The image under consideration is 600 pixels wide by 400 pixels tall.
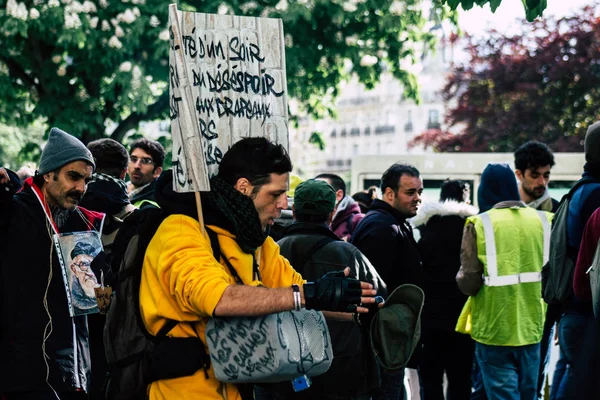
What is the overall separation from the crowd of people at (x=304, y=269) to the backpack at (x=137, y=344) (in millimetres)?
43

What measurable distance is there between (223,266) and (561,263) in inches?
121

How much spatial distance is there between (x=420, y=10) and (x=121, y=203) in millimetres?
12816

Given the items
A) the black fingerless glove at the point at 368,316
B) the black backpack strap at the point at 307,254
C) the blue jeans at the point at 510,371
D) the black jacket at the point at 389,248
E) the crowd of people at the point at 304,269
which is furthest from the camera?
the blue jeans at the point at 510,371

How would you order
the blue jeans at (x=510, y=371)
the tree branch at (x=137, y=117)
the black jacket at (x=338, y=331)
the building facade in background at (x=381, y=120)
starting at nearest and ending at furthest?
the black jacket at (x=338, y=331), the blue jeans at (x=510, y=371), the tree branch at (x=137, y=117), the building facade in background at (x=381, y=120)

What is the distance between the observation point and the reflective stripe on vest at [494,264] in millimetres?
7371

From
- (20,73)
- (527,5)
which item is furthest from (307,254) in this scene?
(20,73)

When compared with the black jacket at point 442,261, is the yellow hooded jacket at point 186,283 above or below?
above

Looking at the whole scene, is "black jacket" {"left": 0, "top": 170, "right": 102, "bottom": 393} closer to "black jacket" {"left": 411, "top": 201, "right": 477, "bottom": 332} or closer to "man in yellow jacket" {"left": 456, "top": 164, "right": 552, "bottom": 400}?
"man in yellow jacket" {"left": 456, "top": 164, "right": 552, "bottom": 400}

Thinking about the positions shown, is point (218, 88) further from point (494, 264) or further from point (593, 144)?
point (494, 264)

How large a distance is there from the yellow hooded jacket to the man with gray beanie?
49.9 inches

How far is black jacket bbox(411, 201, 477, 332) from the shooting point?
328 inches

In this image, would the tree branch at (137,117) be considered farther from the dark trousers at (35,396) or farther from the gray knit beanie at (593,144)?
the dark trousers at (35,396)

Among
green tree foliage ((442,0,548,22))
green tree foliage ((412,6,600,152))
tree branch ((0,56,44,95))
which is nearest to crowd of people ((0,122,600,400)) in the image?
green tree foliage ((442,0,548,22))

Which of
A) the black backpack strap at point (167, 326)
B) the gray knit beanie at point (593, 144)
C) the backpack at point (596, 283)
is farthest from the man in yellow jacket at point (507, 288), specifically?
the black backpack strap at point (167, 326)
